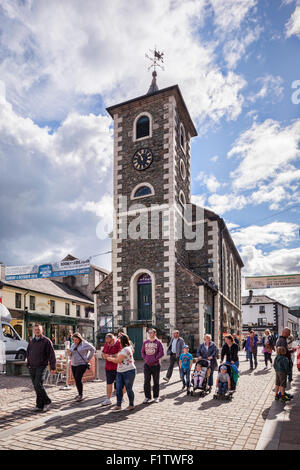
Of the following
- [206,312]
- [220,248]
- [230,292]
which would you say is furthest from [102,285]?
[230,292]

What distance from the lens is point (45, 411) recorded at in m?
7.71

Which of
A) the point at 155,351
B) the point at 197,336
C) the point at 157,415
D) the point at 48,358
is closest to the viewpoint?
the point at 157,415

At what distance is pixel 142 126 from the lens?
23.5 meters

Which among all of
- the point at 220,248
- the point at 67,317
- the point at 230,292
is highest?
the point at 220,248

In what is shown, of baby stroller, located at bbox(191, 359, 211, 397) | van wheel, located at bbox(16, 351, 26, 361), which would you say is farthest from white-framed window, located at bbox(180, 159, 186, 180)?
baby stroller, located at bbox(191, 359, 211, 397)

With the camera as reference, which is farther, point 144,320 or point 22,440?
point 144,320

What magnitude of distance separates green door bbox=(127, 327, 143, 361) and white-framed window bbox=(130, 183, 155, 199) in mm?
7756

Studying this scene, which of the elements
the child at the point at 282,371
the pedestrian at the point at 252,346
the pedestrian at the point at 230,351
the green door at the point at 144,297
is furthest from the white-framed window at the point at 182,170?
the child at the point at 282,371

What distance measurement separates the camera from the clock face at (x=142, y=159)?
882 inches

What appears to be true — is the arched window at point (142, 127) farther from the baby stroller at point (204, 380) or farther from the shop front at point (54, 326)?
the shop front at point (54, 326)

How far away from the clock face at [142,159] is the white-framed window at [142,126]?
99 cm

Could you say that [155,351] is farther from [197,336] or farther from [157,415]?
[197,336]
